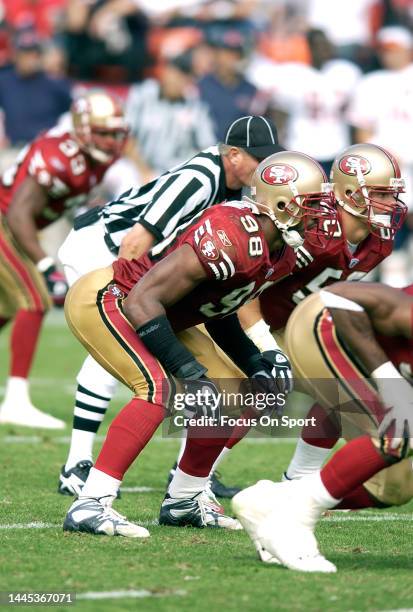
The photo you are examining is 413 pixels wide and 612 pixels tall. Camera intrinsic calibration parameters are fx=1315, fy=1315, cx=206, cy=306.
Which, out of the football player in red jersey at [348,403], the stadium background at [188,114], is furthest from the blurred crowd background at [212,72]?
the football player in red jersey at [348,403]

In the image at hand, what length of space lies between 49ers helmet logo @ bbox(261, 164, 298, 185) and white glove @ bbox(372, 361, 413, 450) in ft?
3.18

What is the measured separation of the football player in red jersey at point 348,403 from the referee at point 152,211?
47.7 inches

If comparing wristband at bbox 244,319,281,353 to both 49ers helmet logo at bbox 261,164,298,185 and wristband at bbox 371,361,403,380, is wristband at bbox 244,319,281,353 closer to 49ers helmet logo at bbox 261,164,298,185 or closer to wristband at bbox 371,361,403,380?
49ers helmet logo at bbox 261,164,298,185

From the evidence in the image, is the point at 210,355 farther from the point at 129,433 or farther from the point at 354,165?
the point at 354,165

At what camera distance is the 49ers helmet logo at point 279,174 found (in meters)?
4.90

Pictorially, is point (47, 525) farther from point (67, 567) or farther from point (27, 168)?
point (27, 168)

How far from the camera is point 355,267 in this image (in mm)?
5746

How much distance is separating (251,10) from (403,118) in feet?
13.3

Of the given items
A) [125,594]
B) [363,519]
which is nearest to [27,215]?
[363,519]

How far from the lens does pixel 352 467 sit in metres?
4.28

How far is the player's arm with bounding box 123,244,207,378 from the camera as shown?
466cm

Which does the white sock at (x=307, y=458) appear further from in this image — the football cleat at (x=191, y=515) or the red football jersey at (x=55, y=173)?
the red football jersey at (x=55, y=173)

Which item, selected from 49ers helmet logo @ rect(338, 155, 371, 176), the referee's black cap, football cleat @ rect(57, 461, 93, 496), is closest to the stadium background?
football cleat @ rect(57, 461, 93, 496)

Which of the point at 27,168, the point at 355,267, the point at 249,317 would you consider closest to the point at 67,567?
the point at 249,317
